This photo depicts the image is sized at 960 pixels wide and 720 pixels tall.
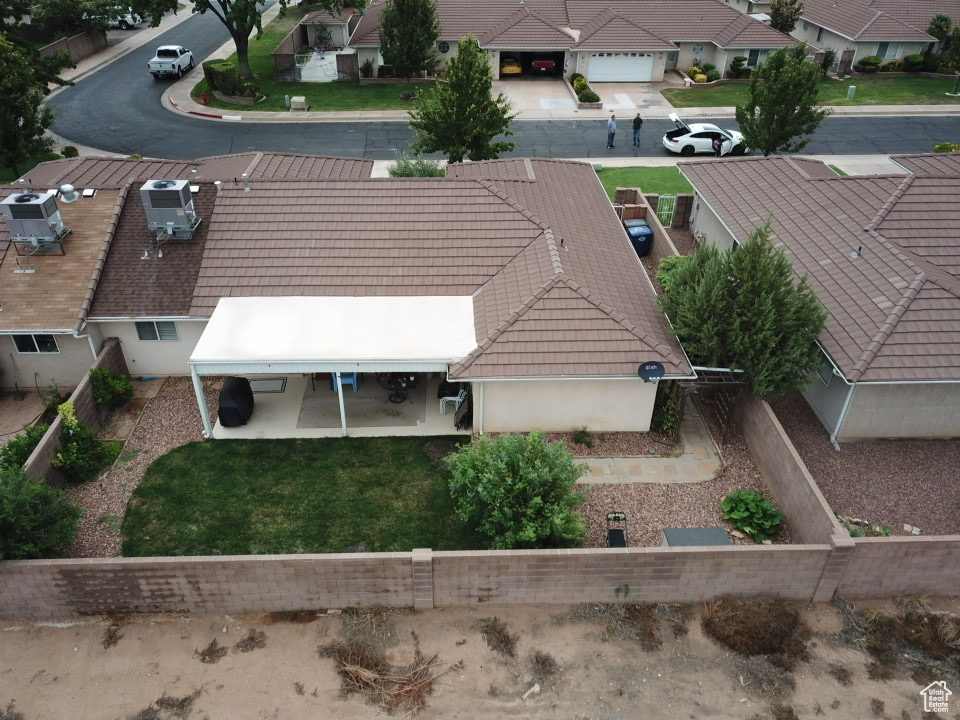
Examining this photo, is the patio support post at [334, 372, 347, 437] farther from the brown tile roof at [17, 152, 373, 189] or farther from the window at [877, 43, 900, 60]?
the window at [877, 43, 900, 60]

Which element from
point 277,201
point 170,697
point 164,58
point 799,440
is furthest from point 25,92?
point 799,440

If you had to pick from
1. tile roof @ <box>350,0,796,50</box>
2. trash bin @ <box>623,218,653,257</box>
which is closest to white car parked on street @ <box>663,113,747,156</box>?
trash bin @ <box>623,218,653,257</box>

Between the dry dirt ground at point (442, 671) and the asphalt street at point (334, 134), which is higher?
the dry dirt ground at point (442, 671)

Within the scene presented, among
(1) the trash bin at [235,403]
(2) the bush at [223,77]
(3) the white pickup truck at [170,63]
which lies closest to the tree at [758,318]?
(1) the trash bin at [235,403]

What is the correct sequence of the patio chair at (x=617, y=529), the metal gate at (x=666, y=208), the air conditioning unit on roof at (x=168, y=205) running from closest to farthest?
the patio chair at (x=617, y=529) → the air conditioning unit on roof at (x=168, y=205) → the metal gate at (x=666, y=208)

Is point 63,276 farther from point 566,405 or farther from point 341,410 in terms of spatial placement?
point 566,405

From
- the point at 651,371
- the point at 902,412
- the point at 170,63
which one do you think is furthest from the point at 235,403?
the point at 170,63

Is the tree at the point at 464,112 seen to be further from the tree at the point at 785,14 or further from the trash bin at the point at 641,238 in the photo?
the tree at the point at 785,14
